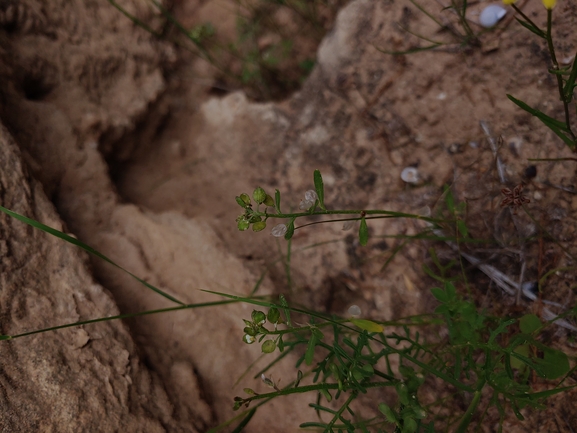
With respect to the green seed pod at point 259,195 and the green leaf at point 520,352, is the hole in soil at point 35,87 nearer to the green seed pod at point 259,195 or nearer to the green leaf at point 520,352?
the green seed pod at point 259,195

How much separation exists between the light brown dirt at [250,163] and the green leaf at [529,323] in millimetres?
173

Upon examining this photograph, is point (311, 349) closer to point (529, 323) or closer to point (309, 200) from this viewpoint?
point (309, 200)

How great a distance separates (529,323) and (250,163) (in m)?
1.69

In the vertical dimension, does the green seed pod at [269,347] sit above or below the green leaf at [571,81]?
below

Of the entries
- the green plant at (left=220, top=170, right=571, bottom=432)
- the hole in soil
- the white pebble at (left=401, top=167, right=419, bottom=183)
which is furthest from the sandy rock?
the white pebble at (left=401, top=167, right=419, bottom=183)

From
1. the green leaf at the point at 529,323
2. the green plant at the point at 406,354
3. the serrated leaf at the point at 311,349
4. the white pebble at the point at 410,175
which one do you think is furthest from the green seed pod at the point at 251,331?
the white pebble at the point at 410,175

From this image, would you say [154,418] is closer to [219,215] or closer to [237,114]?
[219,215]

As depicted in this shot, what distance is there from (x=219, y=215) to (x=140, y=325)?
77 cm

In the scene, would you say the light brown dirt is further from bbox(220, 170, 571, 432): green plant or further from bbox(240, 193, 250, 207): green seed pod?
bbox(240, 193, 250, 207): green seed pod

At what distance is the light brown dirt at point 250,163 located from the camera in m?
1.87

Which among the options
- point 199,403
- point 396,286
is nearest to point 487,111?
point 396,286

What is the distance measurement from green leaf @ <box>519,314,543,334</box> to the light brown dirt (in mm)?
173

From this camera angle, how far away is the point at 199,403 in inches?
71.4

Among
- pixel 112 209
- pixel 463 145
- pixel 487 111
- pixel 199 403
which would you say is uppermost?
pixel 487 111
